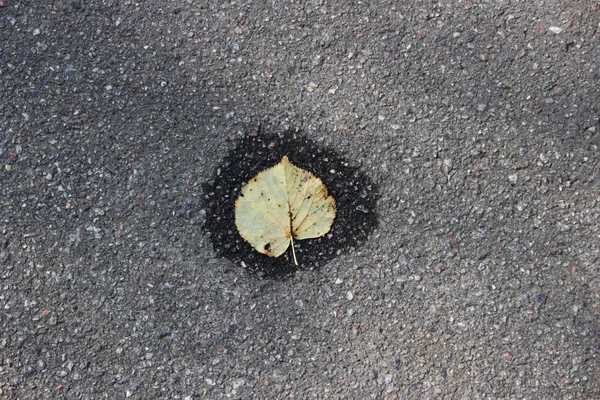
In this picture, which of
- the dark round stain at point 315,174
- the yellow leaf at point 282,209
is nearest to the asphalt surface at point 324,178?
the dark round stain at point 315,174

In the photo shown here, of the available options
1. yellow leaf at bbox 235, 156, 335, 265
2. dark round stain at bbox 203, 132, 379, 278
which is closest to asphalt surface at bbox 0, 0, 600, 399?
dark round stain at bbox 203, 132, 379, 278

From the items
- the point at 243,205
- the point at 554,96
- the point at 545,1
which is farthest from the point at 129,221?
the point at 545,1

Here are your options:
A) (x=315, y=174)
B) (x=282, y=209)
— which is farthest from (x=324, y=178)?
(x=282, y=209)

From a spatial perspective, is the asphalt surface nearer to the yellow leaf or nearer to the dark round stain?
the dark round stain
